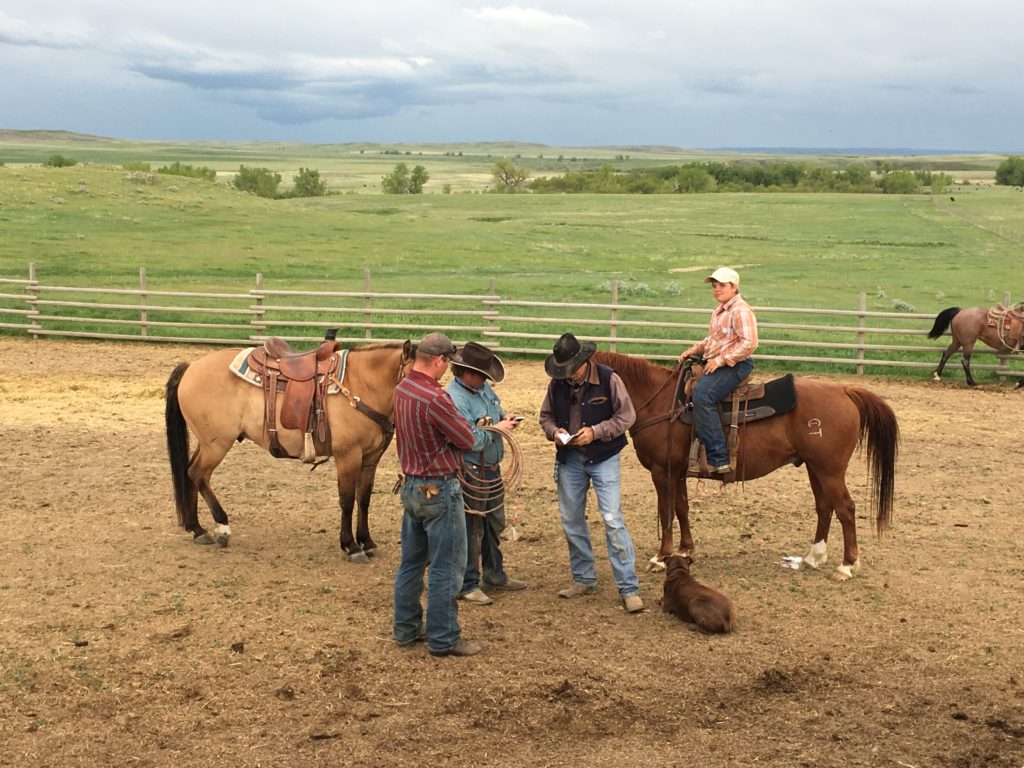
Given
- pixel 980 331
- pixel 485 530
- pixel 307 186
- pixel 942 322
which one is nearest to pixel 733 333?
pixel 485 530

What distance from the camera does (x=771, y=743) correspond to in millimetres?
5379

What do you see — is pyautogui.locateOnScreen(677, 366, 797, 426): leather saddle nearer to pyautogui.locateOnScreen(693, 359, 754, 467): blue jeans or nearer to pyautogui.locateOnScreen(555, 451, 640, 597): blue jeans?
pyautogui.locateOnScreen(693, 359, 754, 467): blue jeans

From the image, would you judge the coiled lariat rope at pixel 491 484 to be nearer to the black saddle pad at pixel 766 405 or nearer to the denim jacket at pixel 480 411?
the denim jacket at pixel 480 411

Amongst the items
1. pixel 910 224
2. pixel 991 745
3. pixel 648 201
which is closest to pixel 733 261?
pixel 910 224

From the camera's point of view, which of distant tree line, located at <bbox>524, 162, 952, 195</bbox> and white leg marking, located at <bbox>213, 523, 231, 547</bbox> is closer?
white leg marking, located at <bbox>213, 523, 231, 547</bbox>

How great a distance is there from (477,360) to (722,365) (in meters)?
2.07

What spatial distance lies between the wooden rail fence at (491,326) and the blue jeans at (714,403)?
8985 mm

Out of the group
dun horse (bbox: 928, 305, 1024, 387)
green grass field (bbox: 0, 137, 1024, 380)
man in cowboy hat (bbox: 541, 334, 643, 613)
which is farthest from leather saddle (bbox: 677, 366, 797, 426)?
green grass field (bbox: 0, 137, 1024, 380)

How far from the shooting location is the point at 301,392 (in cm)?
840

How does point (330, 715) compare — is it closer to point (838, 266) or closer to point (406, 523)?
point (406, 523)

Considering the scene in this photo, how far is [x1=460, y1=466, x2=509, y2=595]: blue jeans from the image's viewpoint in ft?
24.3

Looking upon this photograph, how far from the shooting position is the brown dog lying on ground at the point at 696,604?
6820 mm

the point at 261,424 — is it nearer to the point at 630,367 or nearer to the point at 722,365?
the point at 630,367

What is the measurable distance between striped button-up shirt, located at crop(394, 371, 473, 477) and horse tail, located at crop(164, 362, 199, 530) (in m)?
3.13
